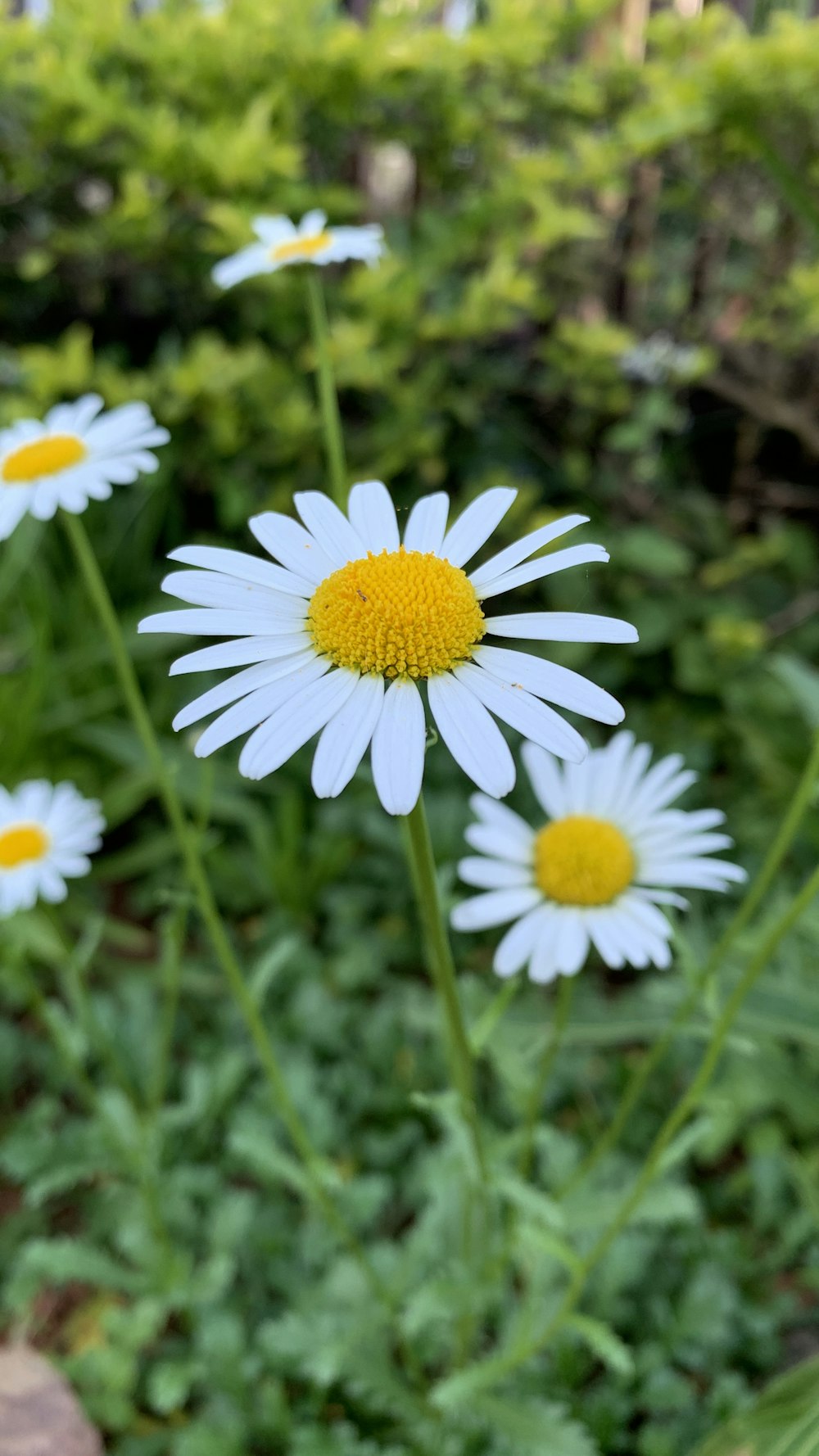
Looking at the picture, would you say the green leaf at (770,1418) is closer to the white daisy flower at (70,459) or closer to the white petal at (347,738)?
the white petal at (347,738)

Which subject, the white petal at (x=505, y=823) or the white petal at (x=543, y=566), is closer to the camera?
the white petal at (x=543, y=566)

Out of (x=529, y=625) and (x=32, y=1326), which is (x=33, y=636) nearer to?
(x=32, y=1326)

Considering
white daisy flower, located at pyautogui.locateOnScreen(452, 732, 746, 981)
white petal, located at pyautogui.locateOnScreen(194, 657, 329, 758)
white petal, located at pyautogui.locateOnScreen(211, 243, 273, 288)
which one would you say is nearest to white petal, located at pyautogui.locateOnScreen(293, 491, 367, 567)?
white petal, located at pyautogui.locateOnScreen(194, 657, 329, 758)

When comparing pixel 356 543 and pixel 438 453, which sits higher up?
pixel 438 453

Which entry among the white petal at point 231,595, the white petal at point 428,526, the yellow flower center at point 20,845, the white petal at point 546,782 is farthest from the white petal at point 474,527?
the yellow flower center at point 20,845

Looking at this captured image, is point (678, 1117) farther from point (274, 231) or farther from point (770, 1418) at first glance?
point (274, 231)

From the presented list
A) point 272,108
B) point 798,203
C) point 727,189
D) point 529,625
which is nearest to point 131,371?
point 272,108
